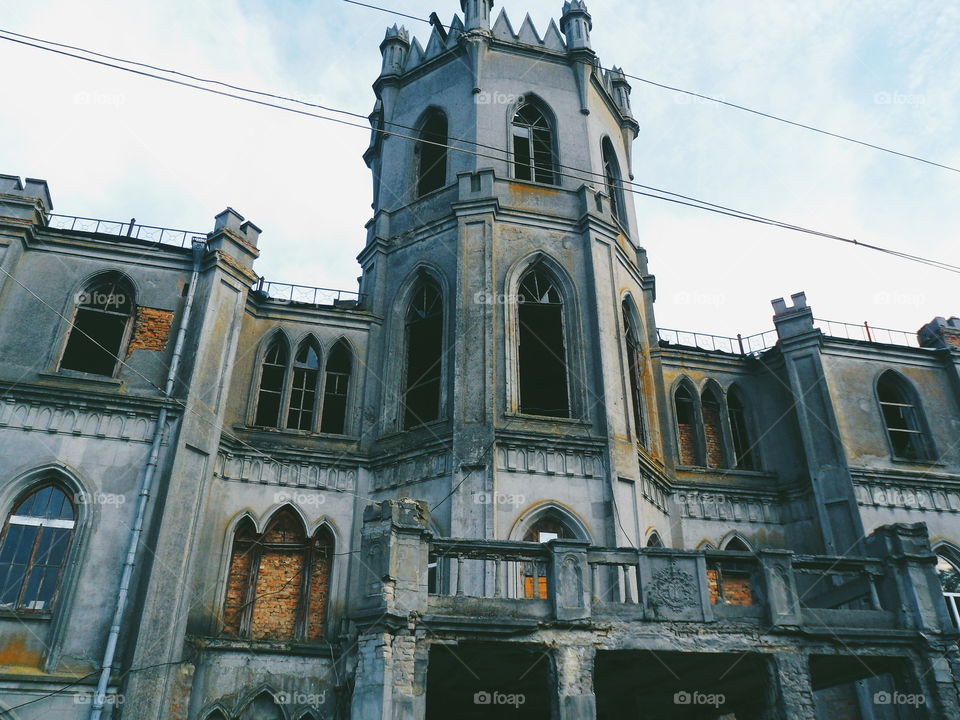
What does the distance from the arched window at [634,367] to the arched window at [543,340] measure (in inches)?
70.9

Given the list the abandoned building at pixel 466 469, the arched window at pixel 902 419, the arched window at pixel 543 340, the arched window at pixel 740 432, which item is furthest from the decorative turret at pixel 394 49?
the arched window at pixel 902 419

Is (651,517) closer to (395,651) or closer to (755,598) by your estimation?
(755,598)

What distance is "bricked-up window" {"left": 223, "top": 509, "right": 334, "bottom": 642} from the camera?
1711 cm

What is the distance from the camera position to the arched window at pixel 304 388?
19761 millimetres

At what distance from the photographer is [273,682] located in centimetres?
1617

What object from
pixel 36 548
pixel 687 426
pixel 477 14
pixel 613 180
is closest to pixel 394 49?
pixel 477 14

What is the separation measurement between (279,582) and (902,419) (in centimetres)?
1719

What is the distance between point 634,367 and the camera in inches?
825

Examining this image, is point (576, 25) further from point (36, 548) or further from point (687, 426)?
point (36, 548)

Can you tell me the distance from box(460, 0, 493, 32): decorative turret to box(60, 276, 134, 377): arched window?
12305 mm

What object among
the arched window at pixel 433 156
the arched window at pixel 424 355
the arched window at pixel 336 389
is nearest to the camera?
the arched window at pixel 424 355

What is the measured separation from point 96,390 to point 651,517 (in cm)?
1258

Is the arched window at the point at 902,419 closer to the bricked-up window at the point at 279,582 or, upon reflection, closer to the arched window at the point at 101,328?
the bricked-up window at the point at 279,582

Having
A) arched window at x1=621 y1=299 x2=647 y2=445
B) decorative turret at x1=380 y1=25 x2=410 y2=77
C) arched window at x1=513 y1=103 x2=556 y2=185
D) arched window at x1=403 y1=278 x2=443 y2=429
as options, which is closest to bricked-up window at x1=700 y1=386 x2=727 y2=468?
arched window at x1=621 y1=299 x2=647 y2=445
